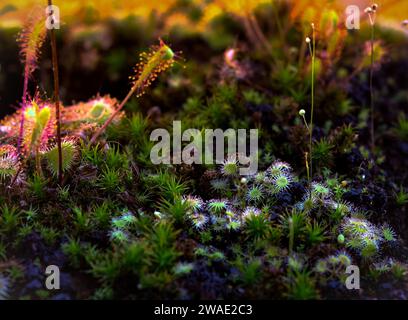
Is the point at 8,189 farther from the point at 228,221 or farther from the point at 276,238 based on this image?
the point at 276,238

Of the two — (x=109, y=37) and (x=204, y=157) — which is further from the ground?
(x=109, y=37)
